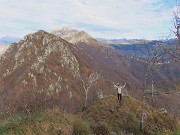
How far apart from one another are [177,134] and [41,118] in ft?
27.8

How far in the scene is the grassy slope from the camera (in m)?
17.9

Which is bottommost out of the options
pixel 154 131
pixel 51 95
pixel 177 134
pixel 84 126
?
pixel 51 95

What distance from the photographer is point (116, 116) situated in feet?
109

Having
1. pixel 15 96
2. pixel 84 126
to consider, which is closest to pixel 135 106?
pixel 84 126

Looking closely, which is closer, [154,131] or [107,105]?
[154,131]

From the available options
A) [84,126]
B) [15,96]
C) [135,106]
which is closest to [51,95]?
[15,96]

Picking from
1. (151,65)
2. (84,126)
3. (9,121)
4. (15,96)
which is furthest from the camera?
(15,96)

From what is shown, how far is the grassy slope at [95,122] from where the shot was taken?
17.9 meters

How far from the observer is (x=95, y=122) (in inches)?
1147

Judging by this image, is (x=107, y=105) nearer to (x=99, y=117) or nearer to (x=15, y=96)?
(x=99, y=117)

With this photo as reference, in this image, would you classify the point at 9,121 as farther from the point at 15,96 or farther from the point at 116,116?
the point at 15,96

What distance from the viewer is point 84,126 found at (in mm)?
21594

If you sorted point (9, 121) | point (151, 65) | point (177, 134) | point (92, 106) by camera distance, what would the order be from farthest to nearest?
point (92, 106) < point (151, 65) < point (9, 121) < point (177, 134)

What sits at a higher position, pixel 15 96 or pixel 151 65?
pixel 151 65
